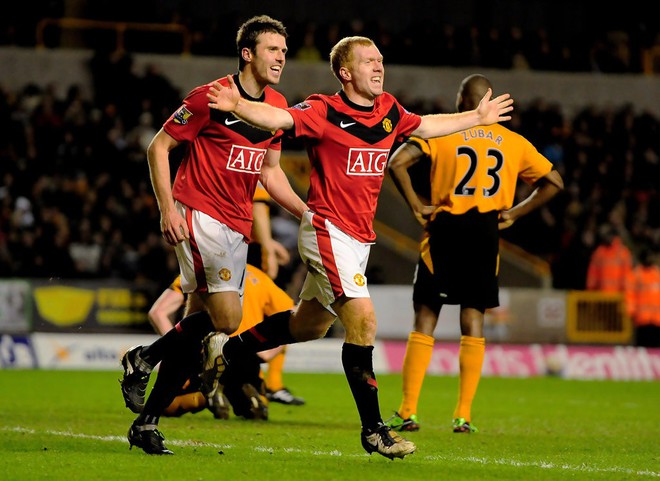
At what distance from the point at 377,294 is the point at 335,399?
648cm

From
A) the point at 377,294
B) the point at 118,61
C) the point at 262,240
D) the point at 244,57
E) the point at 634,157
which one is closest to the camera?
the point at 244,57

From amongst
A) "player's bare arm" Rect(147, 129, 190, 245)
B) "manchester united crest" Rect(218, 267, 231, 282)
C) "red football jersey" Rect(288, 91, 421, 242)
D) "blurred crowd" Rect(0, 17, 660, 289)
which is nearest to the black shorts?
"red football jersey" Rect(288, 91, 421, 242)

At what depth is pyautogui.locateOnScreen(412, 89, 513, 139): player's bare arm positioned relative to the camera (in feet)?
22.6

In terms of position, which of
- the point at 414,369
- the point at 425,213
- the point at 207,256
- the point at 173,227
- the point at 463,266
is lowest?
the point at 414,369

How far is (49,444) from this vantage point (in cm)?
694

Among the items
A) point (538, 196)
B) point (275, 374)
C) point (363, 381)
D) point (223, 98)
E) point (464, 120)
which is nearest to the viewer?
point (223, 98)

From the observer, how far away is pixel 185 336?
6668mm

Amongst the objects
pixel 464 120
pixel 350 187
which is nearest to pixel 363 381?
pixel 350 187

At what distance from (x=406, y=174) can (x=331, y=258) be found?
2.29 m

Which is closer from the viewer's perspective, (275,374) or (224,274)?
(224,274)

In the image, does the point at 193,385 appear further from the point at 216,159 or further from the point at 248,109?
the point at 248,109

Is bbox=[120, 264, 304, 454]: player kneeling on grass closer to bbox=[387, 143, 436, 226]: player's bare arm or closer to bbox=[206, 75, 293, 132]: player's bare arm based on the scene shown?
bbox=[206, 75, 293, 132]: player's bare arm

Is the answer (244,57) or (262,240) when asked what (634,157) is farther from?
(244,57)

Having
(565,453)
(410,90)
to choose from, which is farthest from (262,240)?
(410,90)
